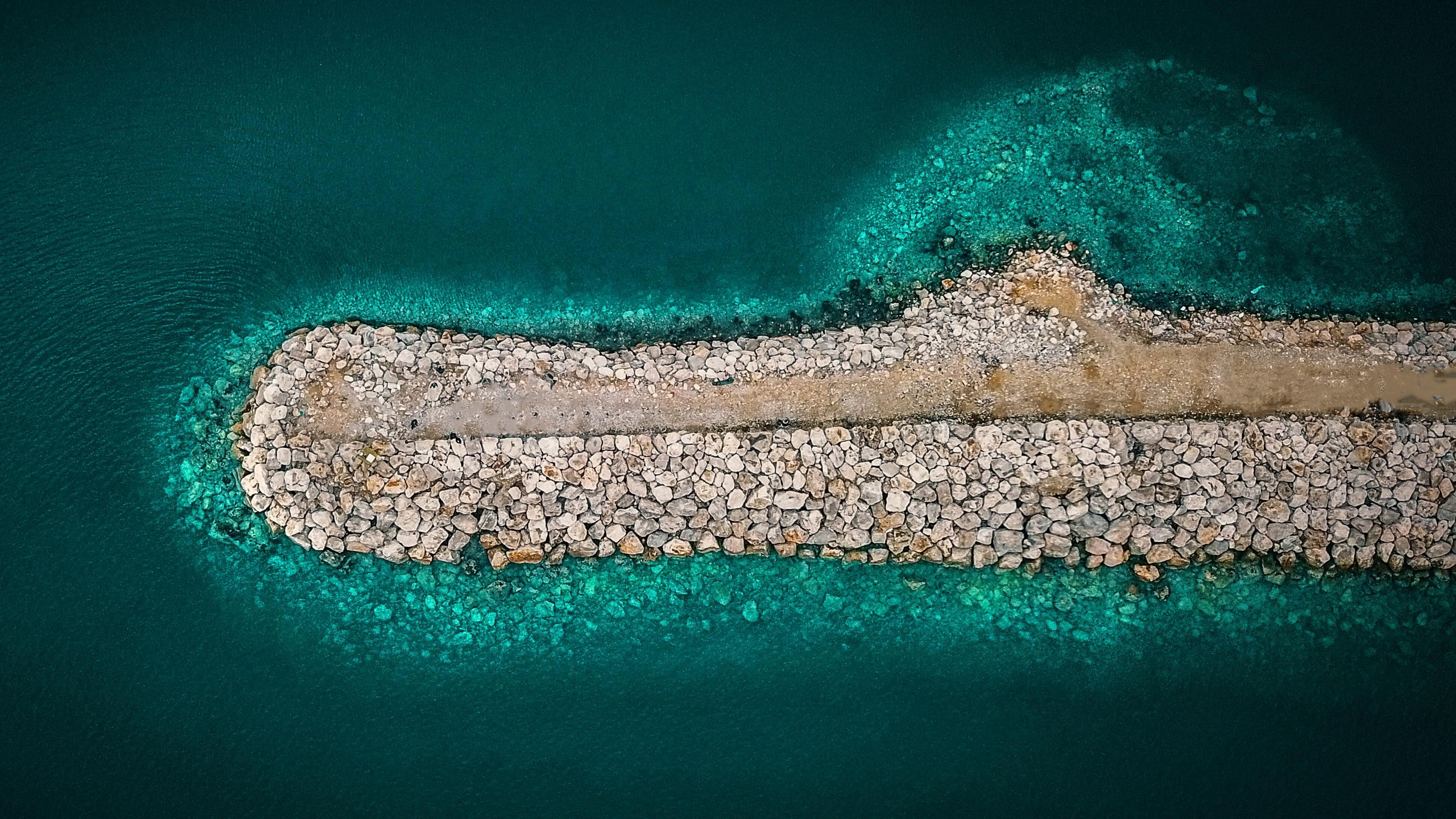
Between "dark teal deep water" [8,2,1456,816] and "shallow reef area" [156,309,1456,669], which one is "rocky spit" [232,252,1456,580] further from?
"dark teal deep water" [8,2,1456,816]

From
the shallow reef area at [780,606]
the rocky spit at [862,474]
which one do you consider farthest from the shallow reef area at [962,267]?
the rocky spit at [862,474]

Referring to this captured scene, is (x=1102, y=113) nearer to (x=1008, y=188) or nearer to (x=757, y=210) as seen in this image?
(x=1008, y=188)

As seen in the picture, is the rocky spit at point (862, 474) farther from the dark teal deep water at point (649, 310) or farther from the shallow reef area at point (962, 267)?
the dark teal deep water at point (649, 310)

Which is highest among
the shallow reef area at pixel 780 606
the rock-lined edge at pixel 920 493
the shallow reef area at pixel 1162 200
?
the shallow reef area at pixel 1162 200

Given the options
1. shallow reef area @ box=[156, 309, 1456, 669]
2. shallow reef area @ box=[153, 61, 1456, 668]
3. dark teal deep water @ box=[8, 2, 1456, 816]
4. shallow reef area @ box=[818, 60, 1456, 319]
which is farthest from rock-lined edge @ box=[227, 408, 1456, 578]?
shallow reef area @ box=[818, 60, 1456, 319]

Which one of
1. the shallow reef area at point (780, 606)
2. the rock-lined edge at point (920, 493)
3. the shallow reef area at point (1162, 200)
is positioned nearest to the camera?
the rock-lined edge at point (920, 493)

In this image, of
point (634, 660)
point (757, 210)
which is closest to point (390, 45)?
point (757, 210)

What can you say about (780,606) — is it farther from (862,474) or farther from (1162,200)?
(1162,200)
